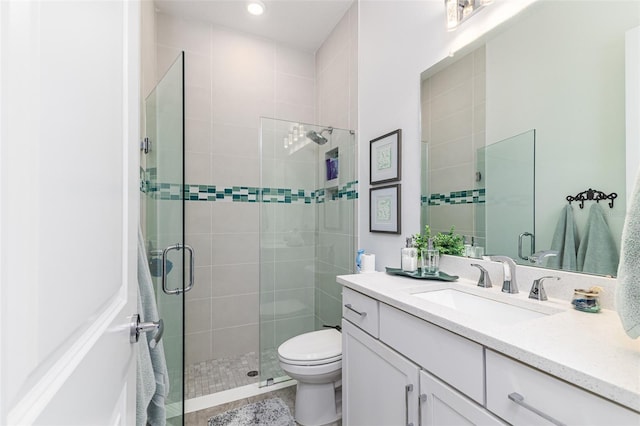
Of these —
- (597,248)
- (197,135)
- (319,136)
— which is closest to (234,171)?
(197,135)

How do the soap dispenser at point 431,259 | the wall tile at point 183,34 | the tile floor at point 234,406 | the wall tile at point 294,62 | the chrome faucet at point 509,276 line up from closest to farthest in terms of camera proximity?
the chrome faucet at point 509,276
the soap dispenser at point 431,259
the tile floor at point 234,406
the wall tile at point 183,34
the wall tile at point 294,62

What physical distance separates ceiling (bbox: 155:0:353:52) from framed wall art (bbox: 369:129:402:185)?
1.22 metres

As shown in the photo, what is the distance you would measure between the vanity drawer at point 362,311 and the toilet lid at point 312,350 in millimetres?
326

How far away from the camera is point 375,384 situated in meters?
1.22

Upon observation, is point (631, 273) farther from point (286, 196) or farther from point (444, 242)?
point (286, 196)

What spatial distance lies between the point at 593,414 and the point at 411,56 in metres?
1.77

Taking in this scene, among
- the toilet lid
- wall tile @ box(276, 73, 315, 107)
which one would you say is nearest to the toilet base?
the toilet lid

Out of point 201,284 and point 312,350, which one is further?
point 201,284

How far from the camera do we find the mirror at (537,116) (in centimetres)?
94

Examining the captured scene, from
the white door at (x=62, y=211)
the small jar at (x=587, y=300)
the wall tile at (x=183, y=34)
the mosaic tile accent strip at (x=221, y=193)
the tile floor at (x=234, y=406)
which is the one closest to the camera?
the white door at (x=62, y=211)

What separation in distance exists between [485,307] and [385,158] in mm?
1073

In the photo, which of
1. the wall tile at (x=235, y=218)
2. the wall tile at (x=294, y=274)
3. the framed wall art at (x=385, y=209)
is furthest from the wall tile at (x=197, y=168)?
the framed wall art at (x=385, y=209)

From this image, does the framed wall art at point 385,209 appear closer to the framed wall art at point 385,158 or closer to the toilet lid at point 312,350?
the framed wall art at point 385,158

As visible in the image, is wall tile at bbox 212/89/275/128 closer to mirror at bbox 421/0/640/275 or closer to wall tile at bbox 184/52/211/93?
wall tile at bbox 184/52/211/93
